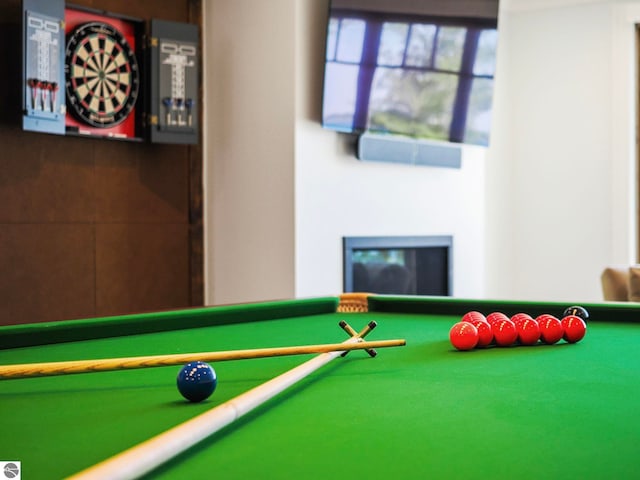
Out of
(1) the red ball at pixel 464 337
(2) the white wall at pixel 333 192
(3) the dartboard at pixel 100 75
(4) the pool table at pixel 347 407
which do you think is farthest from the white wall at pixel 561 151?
(1) the red ball at pixel 464 337

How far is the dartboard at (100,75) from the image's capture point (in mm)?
4262

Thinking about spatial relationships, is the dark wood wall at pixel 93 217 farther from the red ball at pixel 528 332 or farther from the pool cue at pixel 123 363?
the red ball at pixel 528 332

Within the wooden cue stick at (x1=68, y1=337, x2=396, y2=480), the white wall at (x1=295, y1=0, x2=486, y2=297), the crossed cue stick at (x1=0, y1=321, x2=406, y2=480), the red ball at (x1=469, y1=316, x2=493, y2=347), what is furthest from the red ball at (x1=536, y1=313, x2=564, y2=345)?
the white wall at (x1=295, y1=0, x2=486, y2=297)

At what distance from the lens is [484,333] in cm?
206

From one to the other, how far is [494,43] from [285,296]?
2.52m

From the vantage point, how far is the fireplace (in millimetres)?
5191

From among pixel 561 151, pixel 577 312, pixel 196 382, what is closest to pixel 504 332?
pixel 577 312

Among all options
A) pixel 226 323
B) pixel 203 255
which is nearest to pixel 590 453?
pixel 226 323

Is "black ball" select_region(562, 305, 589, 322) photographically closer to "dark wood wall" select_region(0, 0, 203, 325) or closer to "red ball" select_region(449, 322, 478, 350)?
"red ball" select_region(449, 322, 478, 350)

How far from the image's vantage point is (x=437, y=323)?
8.18ft

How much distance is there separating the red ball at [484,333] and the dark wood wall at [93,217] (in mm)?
2855

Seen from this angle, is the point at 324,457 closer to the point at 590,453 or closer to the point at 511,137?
the point at 590,453

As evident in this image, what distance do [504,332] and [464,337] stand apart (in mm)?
151

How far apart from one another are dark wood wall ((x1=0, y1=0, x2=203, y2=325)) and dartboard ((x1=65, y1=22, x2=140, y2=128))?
169 mm
